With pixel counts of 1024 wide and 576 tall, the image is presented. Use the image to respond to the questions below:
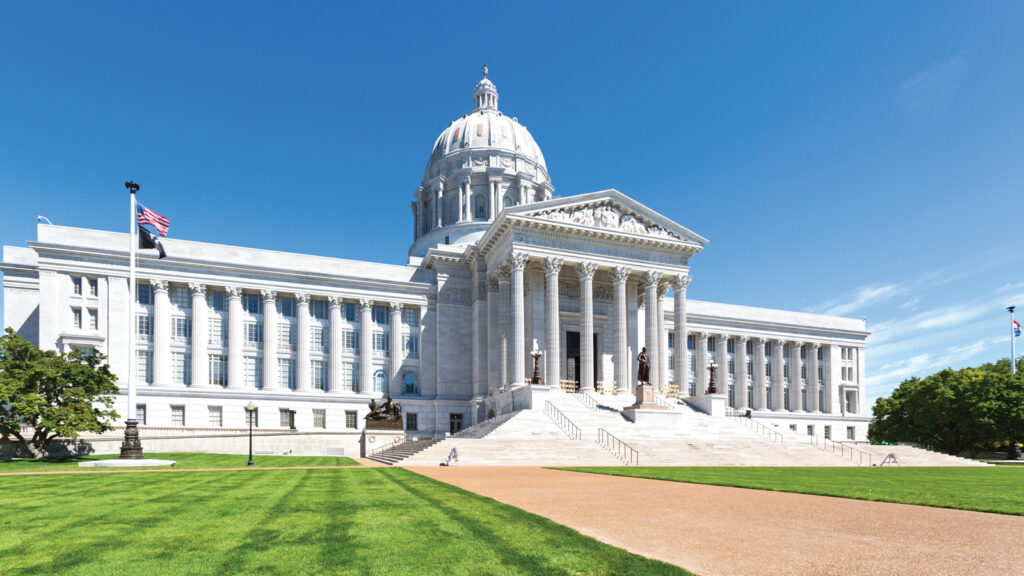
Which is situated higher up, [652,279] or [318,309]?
[652,279]

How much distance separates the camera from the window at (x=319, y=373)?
60.5 m

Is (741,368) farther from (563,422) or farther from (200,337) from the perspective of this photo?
(200,337)

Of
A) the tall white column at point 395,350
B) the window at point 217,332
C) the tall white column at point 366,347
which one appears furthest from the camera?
the tall white column at point 395,350

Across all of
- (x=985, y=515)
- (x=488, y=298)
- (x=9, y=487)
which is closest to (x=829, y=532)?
(x=985, y=515)

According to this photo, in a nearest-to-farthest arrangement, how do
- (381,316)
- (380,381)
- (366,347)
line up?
(366,347)
(380,381)
(381,316)

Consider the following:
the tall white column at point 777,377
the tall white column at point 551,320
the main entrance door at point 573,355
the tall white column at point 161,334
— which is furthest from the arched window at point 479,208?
the tall white column at point 777,377

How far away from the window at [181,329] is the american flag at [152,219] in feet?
78.3

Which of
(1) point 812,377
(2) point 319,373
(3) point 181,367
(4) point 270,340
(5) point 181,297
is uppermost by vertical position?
(5) point 181,297

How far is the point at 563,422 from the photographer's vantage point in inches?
1785

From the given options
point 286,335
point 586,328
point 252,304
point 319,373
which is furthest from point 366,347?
point 586,328

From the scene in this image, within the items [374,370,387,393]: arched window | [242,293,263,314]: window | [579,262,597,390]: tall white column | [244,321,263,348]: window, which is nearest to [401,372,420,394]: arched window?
[374,370,387,393]: arched window

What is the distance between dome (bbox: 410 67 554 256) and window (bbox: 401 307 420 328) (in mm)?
14597

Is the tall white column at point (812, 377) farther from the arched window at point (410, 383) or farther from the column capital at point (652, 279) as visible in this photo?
the arched window at point (410, 383)

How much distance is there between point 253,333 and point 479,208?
32679mm
